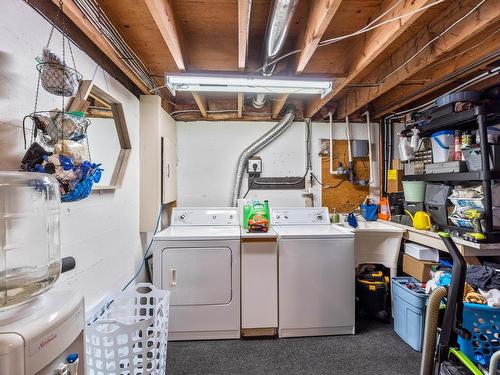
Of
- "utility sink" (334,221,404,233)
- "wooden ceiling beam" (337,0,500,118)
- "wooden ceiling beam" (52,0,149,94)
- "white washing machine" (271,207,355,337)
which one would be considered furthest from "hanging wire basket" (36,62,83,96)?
"utility sink" (334,221,404,233)

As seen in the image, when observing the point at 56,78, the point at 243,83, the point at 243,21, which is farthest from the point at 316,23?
the point at 56,78

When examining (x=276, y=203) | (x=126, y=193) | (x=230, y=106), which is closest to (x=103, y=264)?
(x=126, y=193)

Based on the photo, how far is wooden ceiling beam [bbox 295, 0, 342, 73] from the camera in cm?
134

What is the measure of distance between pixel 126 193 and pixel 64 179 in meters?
1.14

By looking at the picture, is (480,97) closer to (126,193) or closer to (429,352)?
(429,352)

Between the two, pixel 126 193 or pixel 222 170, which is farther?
pixel 222 170

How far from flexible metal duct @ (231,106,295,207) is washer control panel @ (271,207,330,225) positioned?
562mm

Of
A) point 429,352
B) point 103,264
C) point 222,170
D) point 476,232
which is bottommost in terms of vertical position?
point 429,352

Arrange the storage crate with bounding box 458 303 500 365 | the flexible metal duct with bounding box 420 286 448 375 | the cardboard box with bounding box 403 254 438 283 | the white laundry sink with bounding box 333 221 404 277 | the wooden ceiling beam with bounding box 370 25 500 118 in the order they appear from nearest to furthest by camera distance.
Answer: the flexible metal duct with bounding box 420 286 448 375 < the storage crate with bounding box 458 303 500 365 < the wooden ceiling beam with bounding box 370 25 500 118 < the cardboard box with bounding box 403 254 438 283 < the white laundry sink with bounding box 333 221 404 277

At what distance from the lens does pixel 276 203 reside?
3.35 metres

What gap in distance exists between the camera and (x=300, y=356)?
2100 mm

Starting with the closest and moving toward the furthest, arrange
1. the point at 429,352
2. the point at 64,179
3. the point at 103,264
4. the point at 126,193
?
the point at 64,179 → the point at 429,352 → the point at 103,264 → the point at 126,193

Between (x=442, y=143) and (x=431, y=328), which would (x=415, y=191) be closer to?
(x=442, y=143)

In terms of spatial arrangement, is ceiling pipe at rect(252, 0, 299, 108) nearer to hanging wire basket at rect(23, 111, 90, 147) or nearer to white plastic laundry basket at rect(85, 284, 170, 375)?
hanging wire basket at rect(23, 111, 90, 147)
